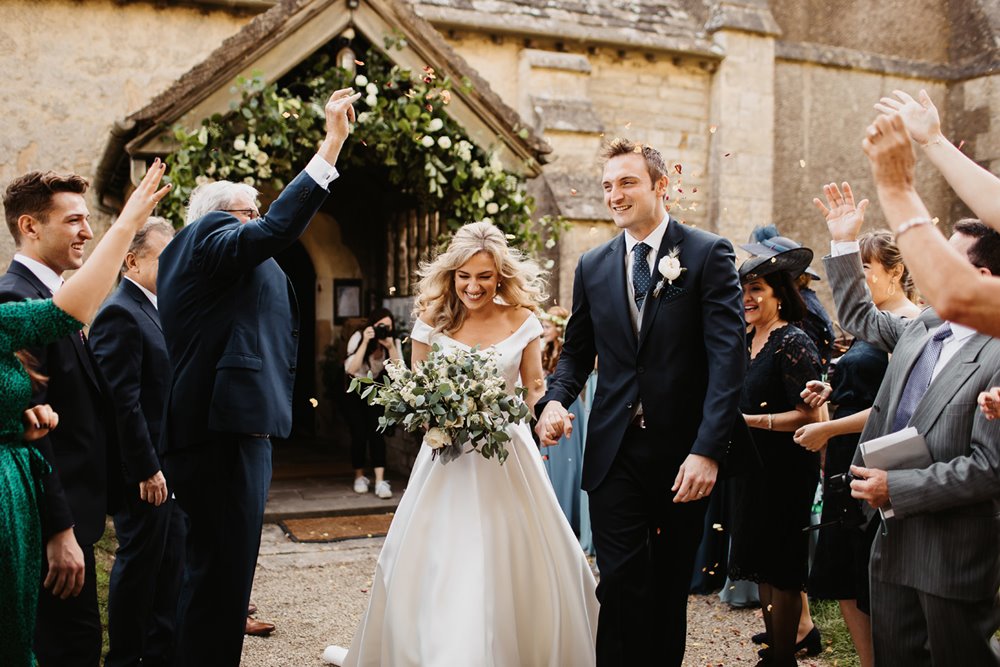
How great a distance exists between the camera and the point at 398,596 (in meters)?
3.88

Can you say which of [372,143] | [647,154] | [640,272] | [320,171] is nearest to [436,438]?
[640,272]

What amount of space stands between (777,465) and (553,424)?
1414 mm

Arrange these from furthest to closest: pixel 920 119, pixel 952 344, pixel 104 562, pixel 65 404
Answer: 1. pixel 104 562
2. pixel 65 404
3. pixel 952 344
4. pixel 920 119

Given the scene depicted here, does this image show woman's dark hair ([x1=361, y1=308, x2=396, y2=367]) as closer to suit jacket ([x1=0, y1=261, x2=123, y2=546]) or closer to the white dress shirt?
suit jacket ([x1=0, y1=261, x2=123, y2=546])

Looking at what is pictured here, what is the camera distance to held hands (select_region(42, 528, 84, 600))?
2.80 meters

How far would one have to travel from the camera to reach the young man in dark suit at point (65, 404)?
292 cm

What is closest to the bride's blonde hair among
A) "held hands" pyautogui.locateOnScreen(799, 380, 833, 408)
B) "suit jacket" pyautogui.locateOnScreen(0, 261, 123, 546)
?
"held hands" pyautogui.locateOnScreen(799, 380, 833, 408)

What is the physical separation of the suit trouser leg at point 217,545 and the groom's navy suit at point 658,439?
1484mm

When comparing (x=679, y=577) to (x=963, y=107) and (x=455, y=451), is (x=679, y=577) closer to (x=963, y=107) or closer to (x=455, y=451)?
(x=455, y=451)

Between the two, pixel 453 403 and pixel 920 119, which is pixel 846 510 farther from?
pixel 920 119

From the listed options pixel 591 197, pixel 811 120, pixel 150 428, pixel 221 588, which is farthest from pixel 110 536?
pixel 811 120

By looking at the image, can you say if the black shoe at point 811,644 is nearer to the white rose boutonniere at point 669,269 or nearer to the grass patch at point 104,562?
the white rose boutonniere at point 669,269

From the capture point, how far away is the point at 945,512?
2.84 m

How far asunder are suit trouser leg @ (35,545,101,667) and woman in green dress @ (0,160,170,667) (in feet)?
1.31
